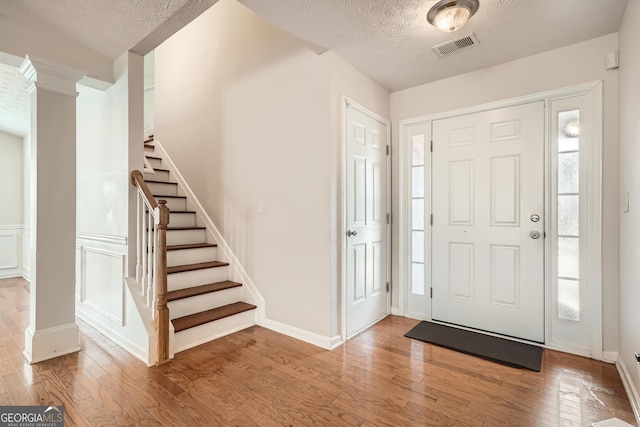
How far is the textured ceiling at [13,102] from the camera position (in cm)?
325

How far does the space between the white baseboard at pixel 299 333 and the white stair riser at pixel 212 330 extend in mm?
150

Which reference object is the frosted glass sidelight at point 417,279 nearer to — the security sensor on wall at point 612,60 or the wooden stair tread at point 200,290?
the wooden stair tread at point 200,290

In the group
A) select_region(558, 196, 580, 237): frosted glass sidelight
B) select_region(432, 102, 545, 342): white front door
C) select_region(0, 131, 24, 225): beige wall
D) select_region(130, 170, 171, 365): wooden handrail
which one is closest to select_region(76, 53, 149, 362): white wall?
select_region(130, 170, 171, 365): wooden handrail

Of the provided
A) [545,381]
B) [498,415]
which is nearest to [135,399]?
[498,415]

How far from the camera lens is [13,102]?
3902 millimetres

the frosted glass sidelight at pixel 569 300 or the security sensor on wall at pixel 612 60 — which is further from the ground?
the security sensor on wall at pixel 612 60

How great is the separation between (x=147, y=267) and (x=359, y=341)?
1832mm

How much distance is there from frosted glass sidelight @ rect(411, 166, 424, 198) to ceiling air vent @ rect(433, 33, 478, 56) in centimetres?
106

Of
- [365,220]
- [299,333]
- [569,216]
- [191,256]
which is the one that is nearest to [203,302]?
[191,256]

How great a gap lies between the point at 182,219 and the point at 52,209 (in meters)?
1.38

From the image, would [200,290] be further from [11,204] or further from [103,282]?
[11,204]

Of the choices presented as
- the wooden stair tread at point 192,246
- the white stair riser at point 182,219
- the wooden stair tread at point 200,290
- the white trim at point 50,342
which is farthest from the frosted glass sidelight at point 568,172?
the white trim at point 50,342

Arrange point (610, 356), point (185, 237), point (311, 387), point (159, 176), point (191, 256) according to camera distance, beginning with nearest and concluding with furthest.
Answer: point (311, 387) < point (610, 356) < point (191, 256) < point (185, 237) < point (159, 176)

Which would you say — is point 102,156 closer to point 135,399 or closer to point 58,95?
point 58,95
